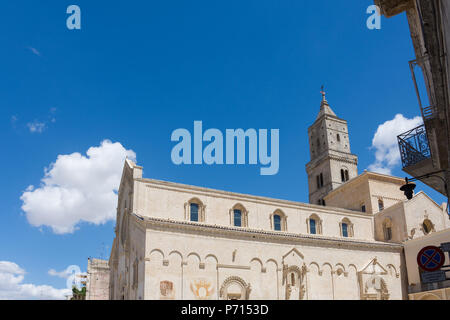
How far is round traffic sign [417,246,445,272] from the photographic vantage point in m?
11.1

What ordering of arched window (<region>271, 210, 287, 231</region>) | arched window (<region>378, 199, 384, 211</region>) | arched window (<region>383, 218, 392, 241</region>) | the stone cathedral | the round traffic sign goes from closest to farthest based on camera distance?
the round traffic sign < the stone cathedral < arched window (<region>271, 210, 287, 231</region>) < arched window (<region>383, 218, 392, 241</region>) < arched window (<region>378, 199, 384, 211</region>)

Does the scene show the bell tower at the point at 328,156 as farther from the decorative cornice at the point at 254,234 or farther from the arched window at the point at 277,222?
the arched window at the point at 277,222

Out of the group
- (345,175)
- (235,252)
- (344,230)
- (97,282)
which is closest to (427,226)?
(344,230)

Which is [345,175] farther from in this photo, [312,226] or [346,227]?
[312,226]

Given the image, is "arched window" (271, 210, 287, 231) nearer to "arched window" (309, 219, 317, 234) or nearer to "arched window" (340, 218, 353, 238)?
"arched window" (309, 219, 317, 234)

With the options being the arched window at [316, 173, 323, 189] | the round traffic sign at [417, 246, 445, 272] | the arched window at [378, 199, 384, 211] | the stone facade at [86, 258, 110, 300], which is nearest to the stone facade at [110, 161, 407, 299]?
the arched window at [378, 199, 384, 211]

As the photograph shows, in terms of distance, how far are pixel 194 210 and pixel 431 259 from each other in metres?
24.9

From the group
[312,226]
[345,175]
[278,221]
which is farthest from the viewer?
[345,175]

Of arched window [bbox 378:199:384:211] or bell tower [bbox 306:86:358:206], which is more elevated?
bell tower [bbox 306:86:358:206]

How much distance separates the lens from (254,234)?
32.6m

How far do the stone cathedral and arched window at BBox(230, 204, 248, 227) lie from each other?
9cm
